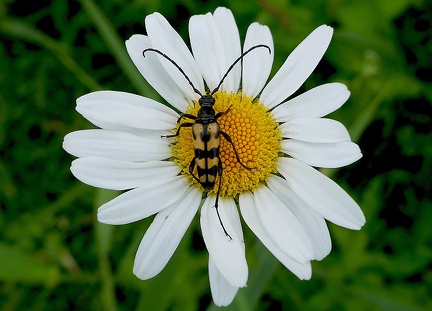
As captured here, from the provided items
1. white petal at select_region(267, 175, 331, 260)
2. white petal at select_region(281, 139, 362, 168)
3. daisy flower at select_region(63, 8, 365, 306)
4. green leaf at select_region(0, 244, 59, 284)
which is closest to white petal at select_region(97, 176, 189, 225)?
daisy flower at select_region(63, 8, 365, 306)

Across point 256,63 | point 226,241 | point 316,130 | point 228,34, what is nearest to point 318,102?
point 316,130

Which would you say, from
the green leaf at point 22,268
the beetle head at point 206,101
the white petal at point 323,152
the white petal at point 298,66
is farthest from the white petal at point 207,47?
the green leaf at point 22,268

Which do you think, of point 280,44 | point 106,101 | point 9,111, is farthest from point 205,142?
point 9,111

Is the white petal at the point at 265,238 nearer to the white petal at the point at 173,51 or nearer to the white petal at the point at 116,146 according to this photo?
the white petal at the point at 116,146

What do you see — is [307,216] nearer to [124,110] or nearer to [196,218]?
[124,110]

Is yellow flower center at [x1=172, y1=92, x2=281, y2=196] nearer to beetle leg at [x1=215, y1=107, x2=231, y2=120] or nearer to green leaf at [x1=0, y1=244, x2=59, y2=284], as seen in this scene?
beetle leg at [x1=215, y1=107, x2=231, y2=120]

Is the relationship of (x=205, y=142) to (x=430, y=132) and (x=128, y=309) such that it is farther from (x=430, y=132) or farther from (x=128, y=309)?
(x=430, y=132)
